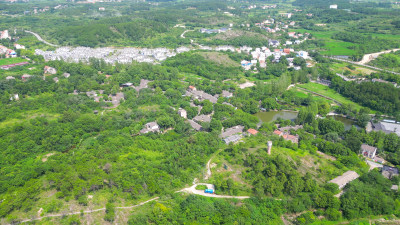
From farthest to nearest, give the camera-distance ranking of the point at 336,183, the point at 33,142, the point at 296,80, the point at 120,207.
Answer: the point at 296,80, the point at 33,142, the point at 336,183, the point at 120,207

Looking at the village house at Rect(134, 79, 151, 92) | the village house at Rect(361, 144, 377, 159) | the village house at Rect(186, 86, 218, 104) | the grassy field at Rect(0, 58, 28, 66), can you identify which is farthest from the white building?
the village house at Rect(361, 144, 377, 159)

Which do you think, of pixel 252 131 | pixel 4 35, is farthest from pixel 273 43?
pixel 4 35

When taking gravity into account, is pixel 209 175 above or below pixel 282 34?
below

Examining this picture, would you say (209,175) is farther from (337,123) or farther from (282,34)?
(282,34)

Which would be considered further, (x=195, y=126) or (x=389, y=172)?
(x=195, y=126)

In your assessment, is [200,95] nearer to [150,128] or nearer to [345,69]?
[150,128]

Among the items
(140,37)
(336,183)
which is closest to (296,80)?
(336,183)
